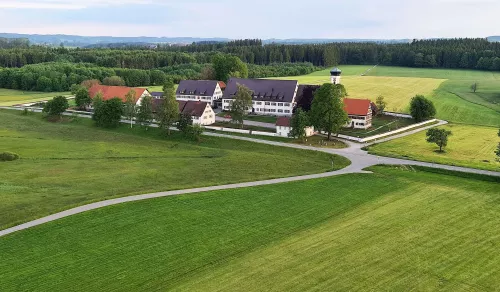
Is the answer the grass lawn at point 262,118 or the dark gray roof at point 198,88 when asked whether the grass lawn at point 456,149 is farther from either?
the dark gray roof at point 198,88

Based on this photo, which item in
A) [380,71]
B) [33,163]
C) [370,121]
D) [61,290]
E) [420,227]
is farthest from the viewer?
[380,71]

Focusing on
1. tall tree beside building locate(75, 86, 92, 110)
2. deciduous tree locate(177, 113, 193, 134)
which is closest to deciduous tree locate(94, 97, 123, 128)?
tall tree beside building locate(75, 86, 92, 110)

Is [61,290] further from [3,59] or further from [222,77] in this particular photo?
[3,59]

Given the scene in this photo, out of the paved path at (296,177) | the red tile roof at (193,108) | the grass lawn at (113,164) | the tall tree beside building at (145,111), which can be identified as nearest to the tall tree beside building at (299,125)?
the paved path at (296,177)

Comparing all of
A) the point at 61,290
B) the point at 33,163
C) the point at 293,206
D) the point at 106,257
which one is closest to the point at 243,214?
the point at 293,206

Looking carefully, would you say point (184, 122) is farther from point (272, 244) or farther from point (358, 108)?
point (272, 244)

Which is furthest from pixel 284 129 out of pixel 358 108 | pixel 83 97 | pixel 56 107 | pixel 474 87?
pixel 474 87
